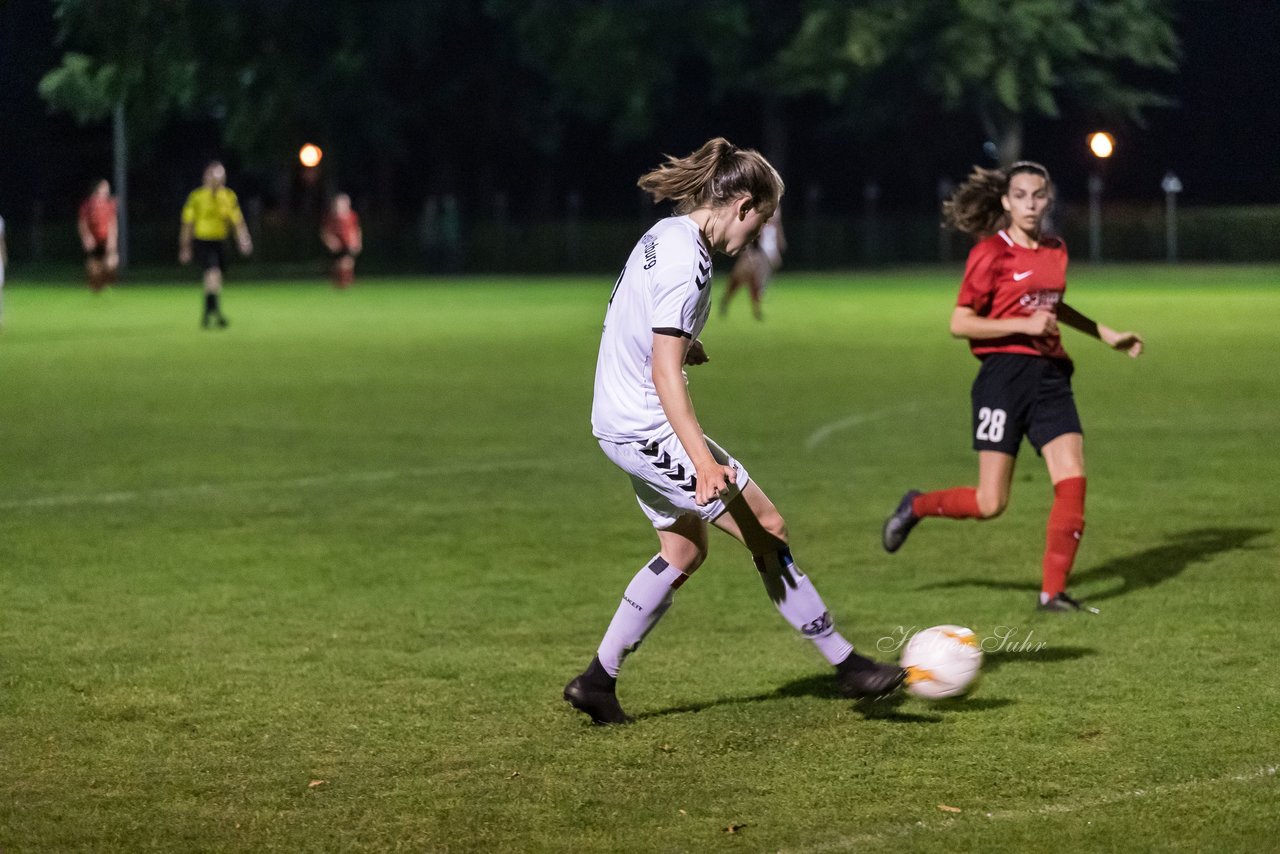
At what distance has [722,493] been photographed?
5746 mm

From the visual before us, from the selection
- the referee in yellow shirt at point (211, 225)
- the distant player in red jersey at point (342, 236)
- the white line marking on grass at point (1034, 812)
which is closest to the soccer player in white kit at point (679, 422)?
the white line marking on grass at point (1034, 812)

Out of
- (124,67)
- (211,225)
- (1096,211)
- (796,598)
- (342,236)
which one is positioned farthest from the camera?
(1096,211)

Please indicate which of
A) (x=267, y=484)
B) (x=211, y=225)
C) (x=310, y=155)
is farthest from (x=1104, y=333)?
(x=310, y=155)

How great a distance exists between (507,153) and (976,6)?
17.3 meters

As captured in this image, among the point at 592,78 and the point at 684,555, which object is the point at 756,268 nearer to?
the point at 684,555

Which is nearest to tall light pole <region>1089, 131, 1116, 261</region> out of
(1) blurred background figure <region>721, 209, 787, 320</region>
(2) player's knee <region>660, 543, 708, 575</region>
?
(1) blurred background figure <region>721, 209, 787, 320</region>

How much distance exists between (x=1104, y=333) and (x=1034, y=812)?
11.6 feet

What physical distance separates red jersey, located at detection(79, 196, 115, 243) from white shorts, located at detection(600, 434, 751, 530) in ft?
96.8

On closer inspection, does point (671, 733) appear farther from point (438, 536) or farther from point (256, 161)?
point (256, 161)

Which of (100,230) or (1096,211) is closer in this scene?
(100,230)

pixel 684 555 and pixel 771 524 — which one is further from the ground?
pixel 771 524

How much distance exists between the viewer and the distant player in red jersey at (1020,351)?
26.6 feet

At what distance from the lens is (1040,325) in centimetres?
783

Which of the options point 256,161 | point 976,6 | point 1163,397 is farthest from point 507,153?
point 1163,397
